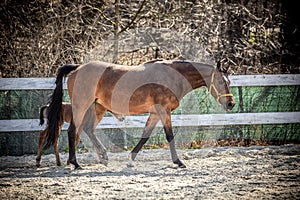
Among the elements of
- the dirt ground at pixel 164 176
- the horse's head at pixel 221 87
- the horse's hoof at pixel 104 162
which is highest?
the horse's head at pixel 221 87

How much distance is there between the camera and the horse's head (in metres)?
6.40

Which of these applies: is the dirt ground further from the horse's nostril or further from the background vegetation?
the background vegetation

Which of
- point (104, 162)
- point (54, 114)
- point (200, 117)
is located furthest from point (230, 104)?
point (54, 114)

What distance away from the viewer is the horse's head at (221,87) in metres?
6.40

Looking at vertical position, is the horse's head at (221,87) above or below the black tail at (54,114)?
above

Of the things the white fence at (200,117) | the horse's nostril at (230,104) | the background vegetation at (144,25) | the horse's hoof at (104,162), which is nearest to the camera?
the horse's nostril at (230,104)

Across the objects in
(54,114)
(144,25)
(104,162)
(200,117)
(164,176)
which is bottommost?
(104,162)

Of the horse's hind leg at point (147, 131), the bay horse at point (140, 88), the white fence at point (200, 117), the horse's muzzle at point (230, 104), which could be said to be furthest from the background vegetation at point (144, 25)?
the horse's muzzle at point (230, 104)

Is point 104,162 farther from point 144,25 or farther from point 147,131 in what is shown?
point 144,25

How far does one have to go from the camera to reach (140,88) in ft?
21.6

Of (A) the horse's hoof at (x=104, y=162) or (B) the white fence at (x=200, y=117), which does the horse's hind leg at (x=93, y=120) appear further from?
(B) the white fence at (x=200, y=117)

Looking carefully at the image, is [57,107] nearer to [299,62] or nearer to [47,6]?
[47,6]

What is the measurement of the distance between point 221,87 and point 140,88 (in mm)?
1303

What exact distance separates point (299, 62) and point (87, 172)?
6613 millimetres
